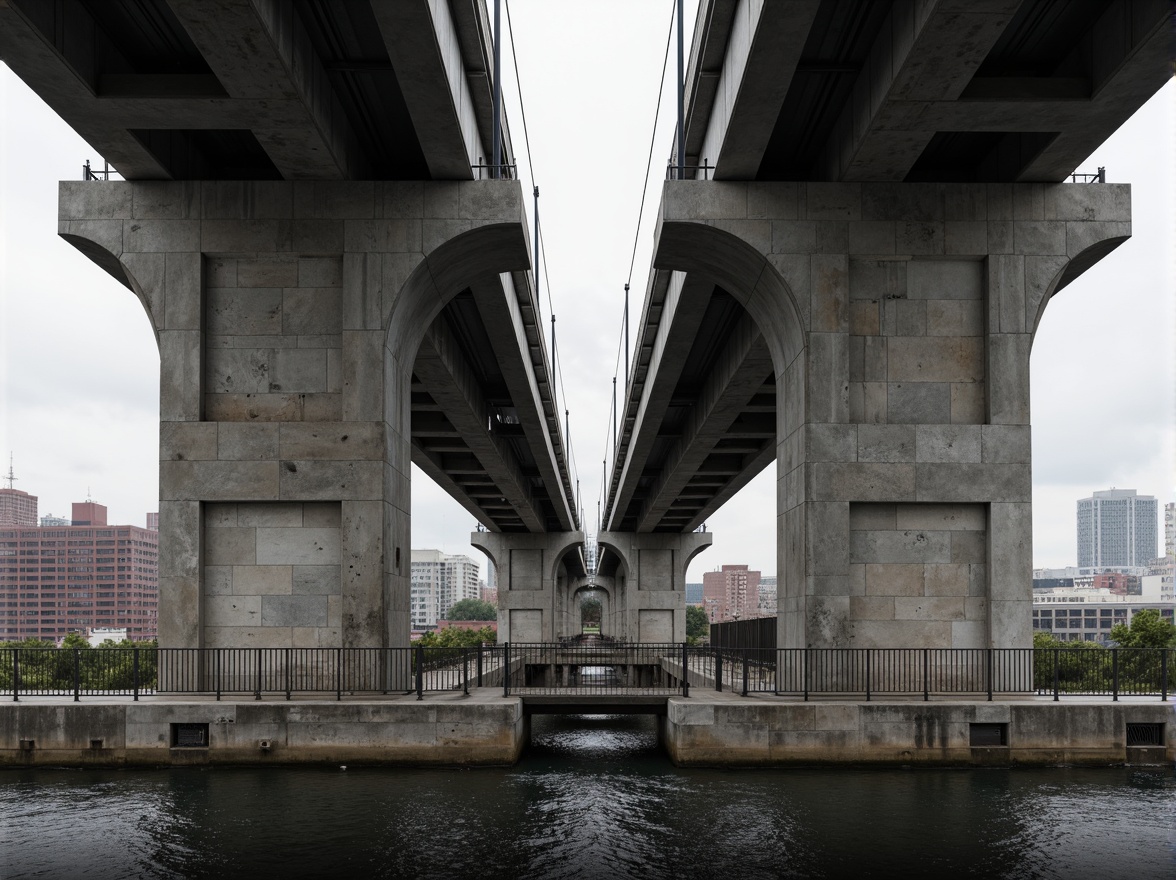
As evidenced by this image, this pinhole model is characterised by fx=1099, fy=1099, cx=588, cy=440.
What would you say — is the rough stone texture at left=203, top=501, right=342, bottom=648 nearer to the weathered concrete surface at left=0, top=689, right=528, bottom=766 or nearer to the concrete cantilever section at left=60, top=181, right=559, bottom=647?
the concrete cantilever section at left=60, top=181, right=559, bottom=647

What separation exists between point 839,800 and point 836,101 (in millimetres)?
13700

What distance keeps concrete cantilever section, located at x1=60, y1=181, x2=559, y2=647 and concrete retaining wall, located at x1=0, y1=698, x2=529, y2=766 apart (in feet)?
9.49

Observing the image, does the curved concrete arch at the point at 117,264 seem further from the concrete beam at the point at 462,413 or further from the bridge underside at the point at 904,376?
the bridge underside at the point at 904,376

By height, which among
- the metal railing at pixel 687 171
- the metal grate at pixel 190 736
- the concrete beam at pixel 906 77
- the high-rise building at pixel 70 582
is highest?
the metal railing at pixel 687 171

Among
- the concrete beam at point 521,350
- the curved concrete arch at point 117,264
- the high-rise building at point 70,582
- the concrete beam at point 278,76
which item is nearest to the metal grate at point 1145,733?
the concrete beam at point 521,350

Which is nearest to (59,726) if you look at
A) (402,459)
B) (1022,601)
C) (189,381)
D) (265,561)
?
(265,561)

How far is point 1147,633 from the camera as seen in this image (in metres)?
53.3

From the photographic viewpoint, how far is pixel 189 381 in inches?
919

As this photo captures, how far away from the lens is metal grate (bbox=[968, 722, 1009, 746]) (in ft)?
65.2

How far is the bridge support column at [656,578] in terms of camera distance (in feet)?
254

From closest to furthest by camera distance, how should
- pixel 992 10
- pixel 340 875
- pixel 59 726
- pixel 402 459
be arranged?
pixel 340 875 → pixel 992 10 → pixel 59 726 → pixel 402 459

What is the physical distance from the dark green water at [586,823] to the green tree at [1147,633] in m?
36.5

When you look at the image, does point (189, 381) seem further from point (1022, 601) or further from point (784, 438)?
point (1022, 601)

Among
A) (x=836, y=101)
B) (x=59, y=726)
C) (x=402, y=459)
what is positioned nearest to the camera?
(x=59, y=726)
